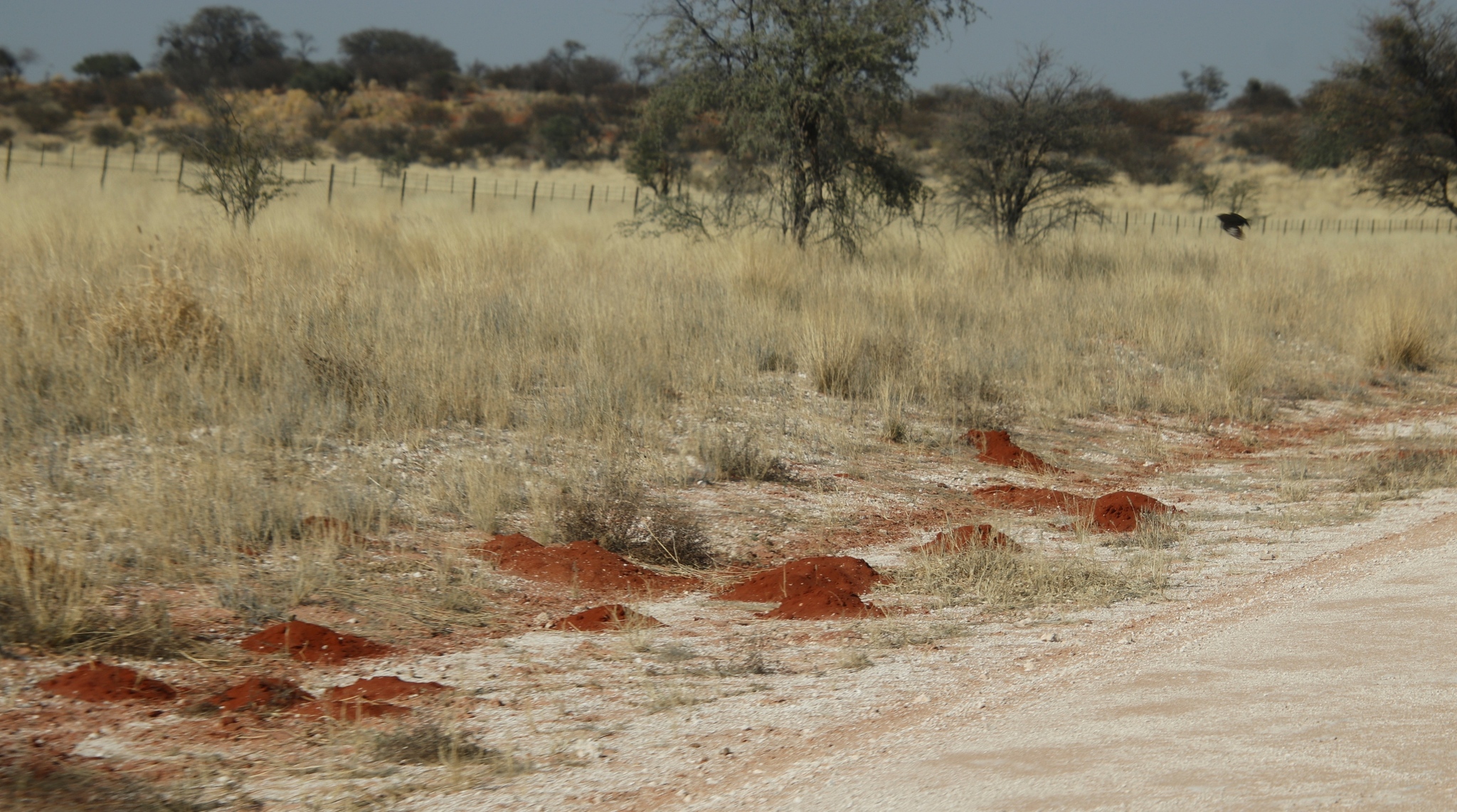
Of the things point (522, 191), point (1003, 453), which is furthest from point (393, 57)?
point (1003, 453)

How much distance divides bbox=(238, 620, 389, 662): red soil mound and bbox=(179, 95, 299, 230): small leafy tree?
11.9 meters

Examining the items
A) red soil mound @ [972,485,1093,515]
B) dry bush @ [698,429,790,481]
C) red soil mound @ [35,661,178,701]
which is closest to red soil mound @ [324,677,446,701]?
red soil mound @ [35,661,178,701]

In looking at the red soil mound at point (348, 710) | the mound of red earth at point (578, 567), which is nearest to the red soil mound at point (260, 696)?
the red soil mound at point (348, 710)

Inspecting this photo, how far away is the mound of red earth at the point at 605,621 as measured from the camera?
480cm

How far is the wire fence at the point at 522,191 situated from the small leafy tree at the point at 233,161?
1064cm

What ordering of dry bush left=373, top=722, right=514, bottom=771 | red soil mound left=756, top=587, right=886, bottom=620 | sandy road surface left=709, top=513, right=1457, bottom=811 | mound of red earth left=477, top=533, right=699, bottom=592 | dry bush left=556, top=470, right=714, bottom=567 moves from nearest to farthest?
sandy road surface left=709, top=513, right=1457, bottom=811
dry bush left=373, top=722, right=514, bottom=771
red soil mound left=756, top=587, right=886, bottom=620
mound of red earth left=477, top=533, right=699, bottom=592
dry bush left=556, top=470, right=714, bottom=567

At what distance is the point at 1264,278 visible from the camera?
57.1 ft

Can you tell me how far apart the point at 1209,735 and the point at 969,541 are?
2.65m

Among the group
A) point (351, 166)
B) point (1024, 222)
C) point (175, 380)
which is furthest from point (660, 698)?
point (351, 166)

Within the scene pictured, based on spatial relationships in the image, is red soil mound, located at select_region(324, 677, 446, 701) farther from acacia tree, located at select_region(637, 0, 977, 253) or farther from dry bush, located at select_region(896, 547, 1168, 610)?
acacia tree, located at select_region(637, 0, 977, 253)

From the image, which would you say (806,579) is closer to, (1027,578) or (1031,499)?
(1027,578)

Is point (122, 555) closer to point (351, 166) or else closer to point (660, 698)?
point (660, 698)

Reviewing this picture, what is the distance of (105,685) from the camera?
3.83 meters

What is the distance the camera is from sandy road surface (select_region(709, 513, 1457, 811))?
2.86 meters
